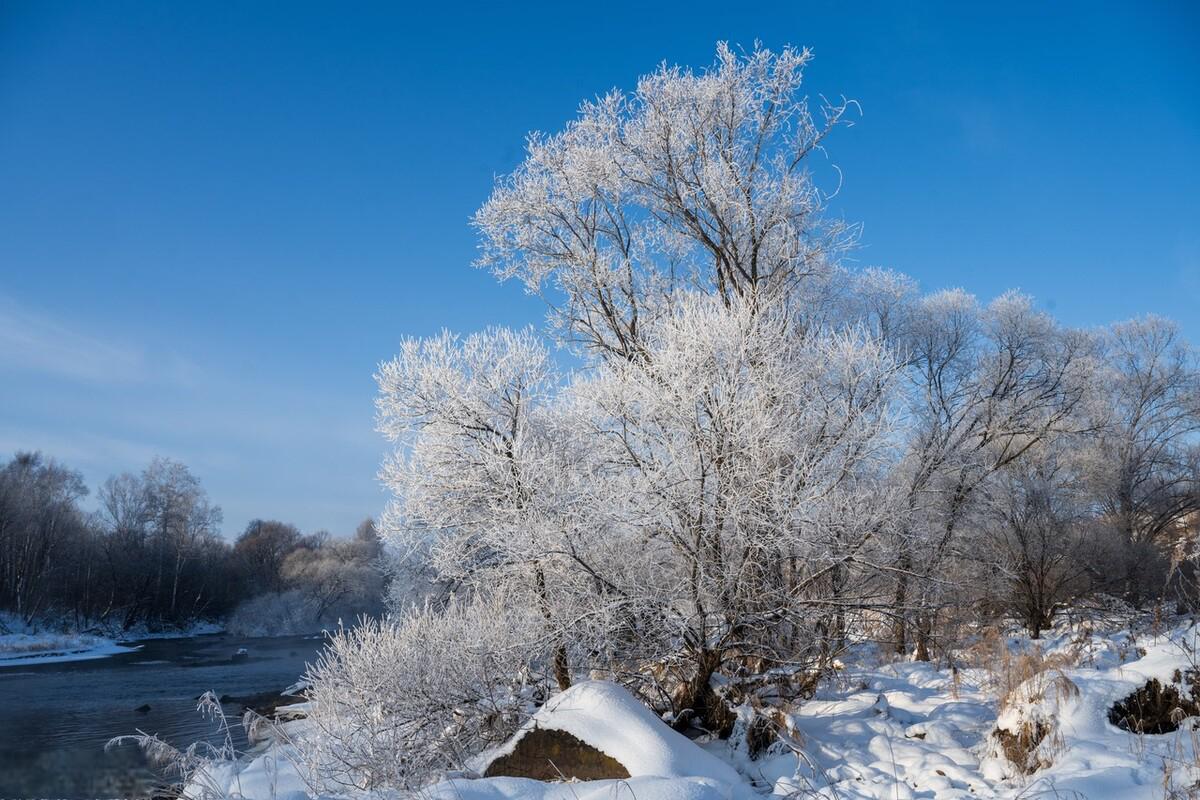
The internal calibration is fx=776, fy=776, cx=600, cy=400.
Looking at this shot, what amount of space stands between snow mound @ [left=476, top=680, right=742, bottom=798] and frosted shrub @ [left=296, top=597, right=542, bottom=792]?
1035 millimetres

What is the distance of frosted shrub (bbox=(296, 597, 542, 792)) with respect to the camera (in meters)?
8.48

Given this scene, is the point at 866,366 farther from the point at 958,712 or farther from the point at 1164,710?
the point at 1164,710

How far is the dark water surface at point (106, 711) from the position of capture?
13.2 meters

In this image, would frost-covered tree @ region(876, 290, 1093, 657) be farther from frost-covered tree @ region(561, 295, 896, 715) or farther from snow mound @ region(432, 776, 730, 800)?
snow mound @ region(432, 776, 730, 800)

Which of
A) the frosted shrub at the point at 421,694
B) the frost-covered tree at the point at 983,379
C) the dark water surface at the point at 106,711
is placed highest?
the frost-covered tree at the point at 983,379

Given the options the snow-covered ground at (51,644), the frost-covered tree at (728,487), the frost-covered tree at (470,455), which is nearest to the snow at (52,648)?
the snow-covered ground at (51,644)

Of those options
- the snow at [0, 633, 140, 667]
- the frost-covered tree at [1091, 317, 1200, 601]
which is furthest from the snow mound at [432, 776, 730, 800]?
the snow at [0, 633, 140, 667]

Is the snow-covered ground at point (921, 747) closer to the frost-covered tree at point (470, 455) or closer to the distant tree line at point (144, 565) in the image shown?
the frost-covered tree at point (470, 455)

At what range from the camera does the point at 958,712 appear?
324 inches

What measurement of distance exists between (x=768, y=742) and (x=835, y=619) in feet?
7.87

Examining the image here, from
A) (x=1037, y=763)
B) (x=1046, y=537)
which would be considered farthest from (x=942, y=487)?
(x=1037, y=763)

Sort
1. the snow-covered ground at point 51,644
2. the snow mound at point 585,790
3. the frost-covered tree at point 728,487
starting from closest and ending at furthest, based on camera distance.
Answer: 1. the snow mound at point 585,790
2. the frost-covered tree at point 728,487
3. the snow-covered ground at point 51,644

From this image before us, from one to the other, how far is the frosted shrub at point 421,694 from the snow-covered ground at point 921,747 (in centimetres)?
68

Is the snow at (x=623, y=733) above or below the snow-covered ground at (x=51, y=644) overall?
above
